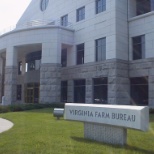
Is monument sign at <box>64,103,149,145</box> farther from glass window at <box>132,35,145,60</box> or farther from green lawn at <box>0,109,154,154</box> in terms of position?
glass window at <box>132,35,145,60</box>

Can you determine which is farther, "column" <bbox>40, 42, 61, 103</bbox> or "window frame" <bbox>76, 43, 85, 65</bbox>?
"window frame" <bbox>76, 43, 85, 65</bbox>

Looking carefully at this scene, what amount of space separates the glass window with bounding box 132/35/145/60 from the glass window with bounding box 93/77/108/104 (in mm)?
3699

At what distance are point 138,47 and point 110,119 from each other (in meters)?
17.3

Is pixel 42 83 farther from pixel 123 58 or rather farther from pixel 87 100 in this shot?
pixel 123 58

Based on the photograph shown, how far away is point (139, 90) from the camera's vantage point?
2348cm

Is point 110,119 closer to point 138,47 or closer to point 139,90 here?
point 139,90

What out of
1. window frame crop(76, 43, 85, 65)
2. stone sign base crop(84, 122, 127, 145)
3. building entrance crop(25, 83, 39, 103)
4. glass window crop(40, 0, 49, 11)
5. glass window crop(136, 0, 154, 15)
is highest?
glass window crop(40, 0, 49, 11)

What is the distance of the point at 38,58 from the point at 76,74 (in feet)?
31.4

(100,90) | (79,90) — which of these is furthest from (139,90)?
(79,90)

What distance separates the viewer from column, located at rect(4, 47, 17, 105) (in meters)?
28.8

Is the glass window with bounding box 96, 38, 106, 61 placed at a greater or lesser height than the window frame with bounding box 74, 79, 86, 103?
greater

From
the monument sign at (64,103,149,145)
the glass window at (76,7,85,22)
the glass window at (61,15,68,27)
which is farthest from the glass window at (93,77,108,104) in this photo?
the monument sign at (64,103,149,145)

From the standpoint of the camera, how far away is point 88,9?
27.2 meters

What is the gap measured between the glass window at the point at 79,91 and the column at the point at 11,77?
22.7 ft
